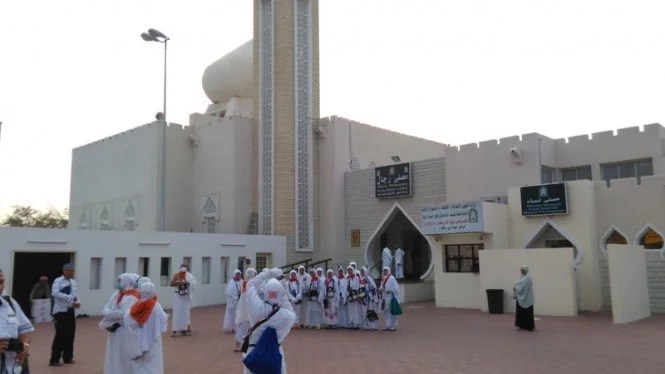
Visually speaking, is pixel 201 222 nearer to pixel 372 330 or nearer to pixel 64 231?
pixel 64 231

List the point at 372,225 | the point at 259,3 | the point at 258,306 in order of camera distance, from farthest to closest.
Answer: the point at 259,3, the point at 372,225, the point at 258,306

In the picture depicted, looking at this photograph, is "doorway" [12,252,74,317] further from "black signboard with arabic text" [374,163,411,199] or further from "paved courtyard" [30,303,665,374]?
"black signboard with arabic text" [374,163,411,199]

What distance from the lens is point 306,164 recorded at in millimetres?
25750

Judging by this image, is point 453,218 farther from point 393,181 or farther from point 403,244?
point 403,244

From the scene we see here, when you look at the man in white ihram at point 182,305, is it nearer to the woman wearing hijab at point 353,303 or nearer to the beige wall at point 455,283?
the woman wearing hijab at point 353,303

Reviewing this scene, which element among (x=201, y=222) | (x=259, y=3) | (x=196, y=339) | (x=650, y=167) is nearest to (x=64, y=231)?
(x=196, y=339)

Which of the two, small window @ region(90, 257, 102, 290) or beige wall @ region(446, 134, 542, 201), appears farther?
beige wall @ region(446, 134, 542, 201)

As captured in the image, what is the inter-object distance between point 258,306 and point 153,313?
1.48m

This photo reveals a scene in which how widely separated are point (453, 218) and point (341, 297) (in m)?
6.14

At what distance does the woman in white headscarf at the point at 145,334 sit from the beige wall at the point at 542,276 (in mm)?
12266

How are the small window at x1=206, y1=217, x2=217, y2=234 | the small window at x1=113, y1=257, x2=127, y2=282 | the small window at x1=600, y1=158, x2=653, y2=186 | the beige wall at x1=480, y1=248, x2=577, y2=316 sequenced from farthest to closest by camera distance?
the small window at x1=206, y1=217, x2=217, y2=234
the small window at x1=600, y1=158, x2=653, y2=186
the small window at x1=113, y1=257, x2=127, y2=282
the beige wall at x1=480, y1=248, x2=577, y2=316

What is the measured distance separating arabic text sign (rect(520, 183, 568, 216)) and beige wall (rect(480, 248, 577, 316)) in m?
2.16

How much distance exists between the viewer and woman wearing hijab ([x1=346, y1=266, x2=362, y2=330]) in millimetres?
14086

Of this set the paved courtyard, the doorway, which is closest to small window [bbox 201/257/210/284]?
the doorway
